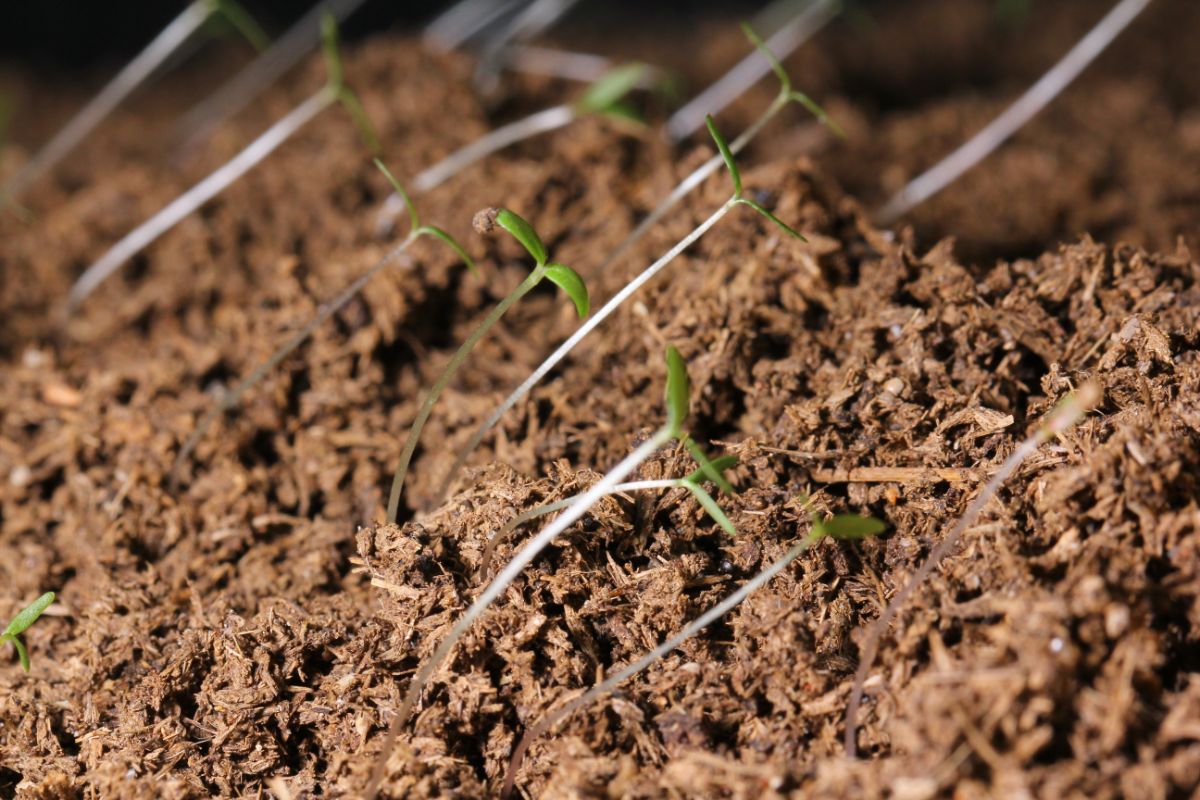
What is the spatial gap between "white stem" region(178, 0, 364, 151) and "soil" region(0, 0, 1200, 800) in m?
0.55

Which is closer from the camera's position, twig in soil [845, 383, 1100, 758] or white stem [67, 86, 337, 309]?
twig in soil [845, 383, 1100, 758]

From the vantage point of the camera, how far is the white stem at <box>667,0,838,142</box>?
2.26 metres

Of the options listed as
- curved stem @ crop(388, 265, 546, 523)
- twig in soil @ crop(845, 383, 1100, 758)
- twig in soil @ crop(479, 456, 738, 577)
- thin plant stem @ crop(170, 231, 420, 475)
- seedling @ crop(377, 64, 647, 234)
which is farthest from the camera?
seedling @ crop(377, 64, 647, 234)

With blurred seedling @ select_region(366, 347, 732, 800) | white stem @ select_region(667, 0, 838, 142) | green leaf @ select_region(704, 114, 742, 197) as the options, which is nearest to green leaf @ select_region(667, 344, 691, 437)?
blurred seedling @ select_region(366, 347, 732, 800)

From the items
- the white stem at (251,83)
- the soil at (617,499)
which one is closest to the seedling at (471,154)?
the soil at (617,499)

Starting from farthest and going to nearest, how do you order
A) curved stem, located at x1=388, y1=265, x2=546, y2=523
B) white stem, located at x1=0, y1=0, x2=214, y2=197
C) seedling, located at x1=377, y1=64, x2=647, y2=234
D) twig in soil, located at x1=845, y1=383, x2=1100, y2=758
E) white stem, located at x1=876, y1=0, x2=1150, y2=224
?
white stem, located at x1=0, y1=0, x2=214, y2=197 → white stem, located at x1=876, y1=0, x2=1150, y2=224 → seedling, located at x1=377, y1=64, x2=647, y2=234 → curved stem, located at x1=388, y1=265, x2=546, y2=523 → twig in soil, located at x1=845, y1=383, x2=1100, y2=758

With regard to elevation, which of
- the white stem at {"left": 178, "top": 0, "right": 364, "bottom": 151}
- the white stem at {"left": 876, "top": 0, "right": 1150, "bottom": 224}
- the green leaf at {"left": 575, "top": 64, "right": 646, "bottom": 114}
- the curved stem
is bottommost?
the white stem at {"left": 876, "top": 0, "right": 1150, "bottom": 224}

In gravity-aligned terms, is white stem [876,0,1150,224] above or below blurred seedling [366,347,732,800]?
below

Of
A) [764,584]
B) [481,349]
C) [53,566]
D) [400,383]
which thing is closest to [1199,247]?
[764,584]

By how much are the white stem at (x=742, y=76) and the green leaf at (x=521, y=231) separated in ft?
3.43

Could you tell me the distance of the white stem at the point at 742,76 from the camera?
2262 mm

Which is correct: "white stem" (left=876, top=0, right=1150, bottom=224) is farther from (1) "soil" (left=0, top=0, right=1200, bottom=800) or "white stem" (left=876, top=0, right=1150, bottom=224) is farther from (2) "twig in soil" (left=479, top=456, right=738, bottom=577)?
(2) "twig in soil" (left=479, top=456, right=738, bottom=577)

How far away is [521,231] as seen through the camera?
120cm

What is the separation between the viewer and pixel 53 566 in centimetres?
146
